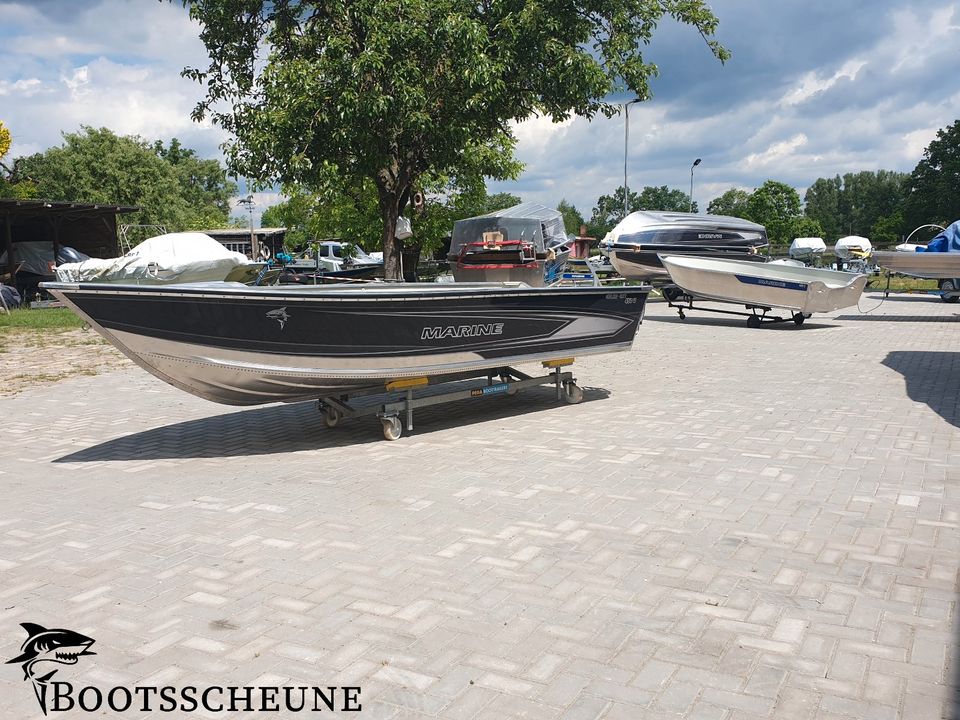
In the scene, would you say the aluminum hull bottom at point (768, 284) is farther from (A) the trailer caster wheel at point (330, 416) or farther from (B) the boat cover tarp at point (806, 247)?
(B) the boat cover tarp at point (806, 247)

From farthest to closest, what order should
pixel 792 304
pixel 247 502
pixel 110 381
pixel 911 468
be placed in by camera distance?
pixel 792 304 < pixel 110 381 < pixel 911 468 < pixel 247 502

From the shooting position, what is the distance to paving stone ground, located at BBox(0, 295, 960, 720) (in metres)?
3.20

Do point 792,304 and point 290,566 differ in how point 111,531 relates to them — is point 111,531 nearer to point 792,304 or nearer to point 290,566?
point 290,566

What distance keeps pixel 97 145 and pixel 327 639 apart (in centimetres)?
5024

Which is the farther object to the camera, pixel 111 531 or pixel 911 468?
pixel 911 468

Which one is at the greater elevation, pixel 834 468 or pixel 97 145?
pixel 97 145

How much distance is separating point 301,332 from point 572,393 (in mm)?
3566

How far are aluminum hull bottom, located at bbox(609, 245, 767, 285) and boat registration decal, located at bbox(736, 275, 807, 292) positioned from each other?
617 cm

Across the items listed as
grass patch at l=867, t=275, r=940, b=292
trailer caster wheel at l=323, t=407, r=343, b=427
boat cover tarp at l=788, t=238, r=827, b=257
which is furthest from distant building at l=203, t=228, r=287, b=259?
trailer caster wheel at l=323, t=407, r=343, b=427

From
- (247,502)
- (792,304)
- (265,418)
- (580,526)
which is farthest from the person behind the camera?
(792,304)

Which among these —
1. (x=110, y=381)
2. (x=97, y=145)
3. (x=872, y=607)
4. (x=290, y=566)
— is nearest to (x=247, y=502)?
(x=290, y=566)

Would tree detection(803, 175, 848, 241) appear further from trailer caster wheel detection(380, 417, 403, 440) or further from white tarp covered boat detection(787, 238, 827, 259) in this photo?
trailer caster wheel detection(380, 417, 403, 440)

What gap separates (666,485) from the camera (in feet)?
18.9

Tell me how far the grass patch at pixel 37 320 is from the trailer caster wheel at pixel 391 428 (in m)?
12.2
